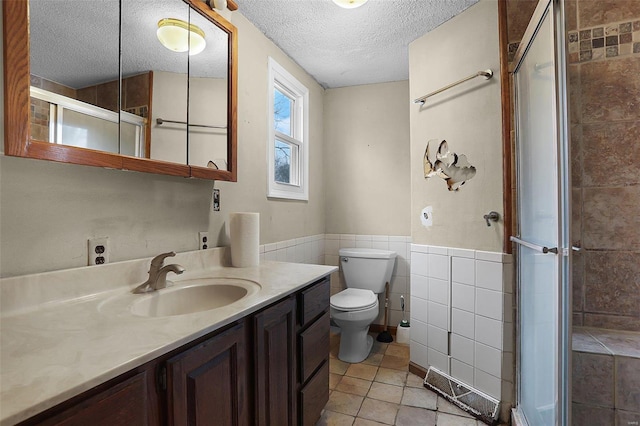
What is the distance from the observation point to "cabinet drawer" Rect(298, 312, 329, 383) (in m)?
1.35

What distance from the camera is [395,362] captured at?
2309mm

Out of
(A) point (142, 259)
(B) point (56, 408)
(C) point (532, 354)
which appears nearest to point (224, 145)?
(A) point (142, 259)

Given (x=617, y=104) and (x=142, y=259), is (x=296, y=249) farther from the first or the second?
(x=617, y=104)

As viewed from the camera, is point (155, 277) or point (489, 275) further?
point (489, 275)

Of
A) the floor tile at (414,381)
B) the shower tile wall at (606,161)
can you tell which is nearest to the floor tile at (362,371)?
the floor tile at (414,381)

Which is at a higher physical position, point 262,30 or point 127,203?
point 262,30

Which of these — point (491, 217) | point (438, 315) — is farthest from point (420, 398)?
point (491, 217)

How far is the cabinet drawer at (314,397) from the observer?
1.36m

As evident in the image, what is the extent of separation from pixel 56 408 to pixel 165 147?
3.30 ft

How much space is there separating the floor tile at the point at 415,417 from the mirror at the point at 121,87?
160cm

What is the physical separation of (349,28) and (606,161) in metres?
1.65

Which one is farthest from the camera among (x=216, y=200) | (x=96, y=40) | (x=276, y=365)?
(x=216, y=200)

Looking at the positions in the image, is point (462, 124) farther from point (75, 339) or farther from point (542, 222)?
point (75, 339)

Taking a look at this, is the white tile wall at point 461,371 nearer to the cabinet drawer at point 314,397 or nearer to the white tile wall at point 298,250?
the cabinet drawer at point 314,397
